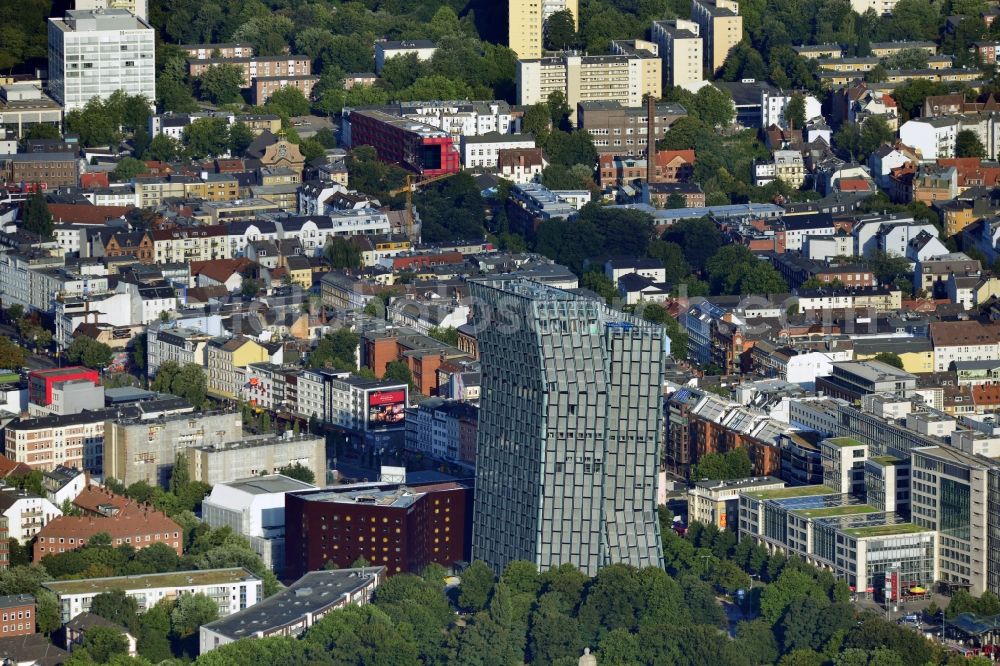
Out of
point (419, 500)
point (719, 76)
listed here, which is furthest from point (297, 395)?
point (719, 76)

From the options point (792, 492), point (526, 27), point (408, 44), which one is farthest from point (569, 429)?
point (408, 44)

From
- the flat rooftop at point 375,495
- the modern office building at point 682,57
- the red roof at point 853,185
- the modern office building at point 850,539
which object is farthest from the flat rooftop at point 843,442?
the modern office building at point 682,57

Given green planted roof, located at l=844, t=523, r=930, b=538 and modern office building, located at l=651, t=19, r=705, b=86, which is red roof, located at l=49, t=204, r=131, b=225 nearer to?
modern office building, located at l=651, t=19, r=705, b=86

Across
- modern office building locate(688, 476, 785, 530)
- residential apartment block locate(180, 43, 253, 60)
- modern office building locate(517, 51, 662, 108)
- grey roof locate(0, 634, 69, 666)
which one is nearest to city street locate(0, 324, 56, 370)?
modern office building locate(688, 476, 785, 530)

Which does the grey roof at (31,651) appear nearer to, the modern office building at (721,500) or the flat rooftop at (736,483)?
the modern office building at (721,500)

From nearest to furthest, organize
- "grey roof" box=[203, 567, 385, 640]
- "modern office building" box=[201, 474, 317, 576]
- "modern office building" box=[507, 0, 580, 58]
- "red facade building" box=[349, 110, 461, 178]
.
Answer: "grey roof" box=[203, 567, 385, 640]
"modern office building" box=[201, 474, 317, 576]
"red facade building" box=[349, 110, 461, 178]
"modern office building" box=[507, 0, 580, 58]

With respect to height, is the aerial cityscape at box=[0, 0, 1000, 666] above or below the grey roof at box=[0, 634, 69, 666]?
above

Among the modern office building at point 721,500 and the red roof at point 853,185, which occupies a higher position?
the red roof at point 853,185
